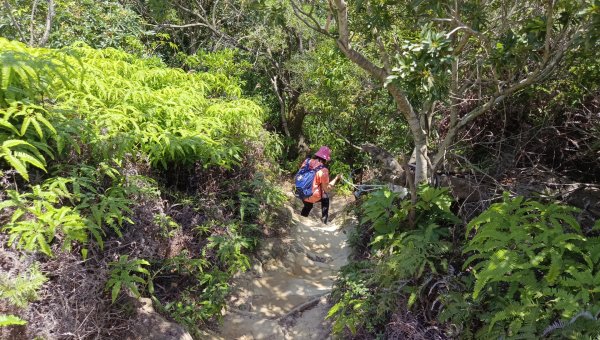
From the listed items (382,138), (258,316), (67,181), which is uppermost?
(382,138)

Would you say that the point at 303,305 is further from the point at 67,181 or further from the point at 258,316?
the point at 67,181

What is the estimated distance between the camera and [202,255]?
544 centimetres

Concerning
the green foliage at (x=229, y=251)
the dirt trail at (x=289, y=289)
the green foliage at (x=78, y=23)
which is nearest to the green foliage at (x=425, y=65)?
the green foliage at (x=229, y=251)

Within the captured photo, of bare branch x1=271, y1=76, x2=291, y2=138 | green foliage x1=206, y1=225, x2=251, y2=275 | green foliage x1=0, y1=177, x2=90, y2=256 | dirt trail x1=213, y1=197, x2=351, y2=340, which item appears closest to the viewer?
green foliage x1=0, y1=177, x2=90, y2=256

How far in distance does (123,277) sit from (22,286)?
871mm

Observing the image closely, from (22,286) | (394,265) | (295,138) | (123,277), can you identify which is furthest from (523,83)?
(295,138)

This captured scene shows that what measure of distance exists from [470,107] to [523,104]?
2.36ft

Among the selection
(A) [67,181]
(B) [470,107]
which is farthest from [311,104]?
(A) [67,181]

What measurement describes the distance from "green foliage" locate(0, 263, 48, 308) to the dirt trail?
223cm

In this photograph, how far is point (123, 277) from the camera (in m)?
4.02

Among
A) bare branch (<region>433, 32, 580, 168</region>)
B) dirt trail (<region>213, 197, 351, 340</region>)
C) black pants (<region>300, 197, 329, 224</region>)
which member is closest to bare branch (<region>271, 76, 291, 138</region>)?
black pants (<region>300, 197, 329, 224</region>)

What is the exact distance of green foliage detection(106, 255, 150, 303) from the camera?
Result: 12.9ft

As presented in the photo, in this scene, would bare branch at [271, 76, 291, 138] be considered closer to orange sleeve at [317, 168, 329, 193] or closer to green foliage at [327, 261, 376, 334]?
orange sleeve at [317, 168, 329, 193]

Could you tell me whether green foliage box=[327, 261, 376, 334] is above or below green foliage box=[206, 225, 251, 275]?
above
